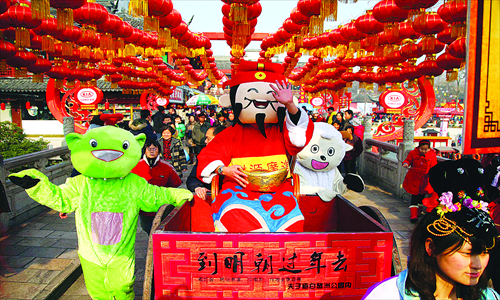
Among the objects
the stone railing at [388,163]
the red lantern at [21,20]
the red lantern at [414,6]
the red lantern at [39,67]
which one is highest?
the red lantern at [21,20]

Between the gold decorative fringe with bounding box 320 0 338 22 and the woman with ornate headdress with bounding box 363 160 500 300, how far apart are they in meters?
4.24

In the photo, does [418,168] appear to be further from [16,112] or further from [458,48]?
[16,112]

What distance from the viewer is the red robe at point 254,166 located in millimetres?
2455

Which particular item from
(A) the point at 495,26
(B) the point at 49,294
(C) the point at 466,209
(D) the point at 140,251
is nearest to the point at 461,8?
(A) the point at 495,26

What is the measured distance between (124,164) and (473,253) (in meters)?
2.24

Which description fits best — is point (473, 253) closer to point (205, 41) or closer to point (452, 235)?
point (452, 235)

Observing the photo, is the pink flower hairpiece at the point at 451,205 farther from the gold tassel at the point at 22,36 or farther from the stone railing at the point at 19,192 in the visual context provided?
the gold tassel at the point at 22,36

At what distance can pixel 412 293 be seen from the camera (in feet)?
4.33

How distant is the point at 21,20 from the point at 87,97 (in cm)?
542

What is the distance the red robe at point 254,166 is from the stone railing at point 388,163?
14.8 ft

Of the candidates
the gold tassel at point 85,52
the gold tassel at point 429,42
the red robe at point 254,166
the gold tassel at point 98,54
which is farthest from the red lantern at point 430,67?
the gold tassel at point 85,52

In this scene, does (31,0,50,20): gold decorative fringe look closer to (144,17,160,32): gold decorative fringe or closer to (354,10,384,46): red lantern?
(144,17,160,32): gold decorative fringe

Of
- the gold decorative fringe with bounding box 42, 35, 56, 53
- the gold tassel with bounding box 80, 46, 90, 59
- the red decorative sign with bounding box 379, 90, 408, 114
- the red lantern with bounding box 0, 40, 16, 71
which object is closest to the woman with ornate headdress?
the gold decorative fringe with bounding box 42, 35, 56, 53

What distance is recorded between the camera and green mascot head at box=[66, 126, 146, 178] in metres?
2.41
